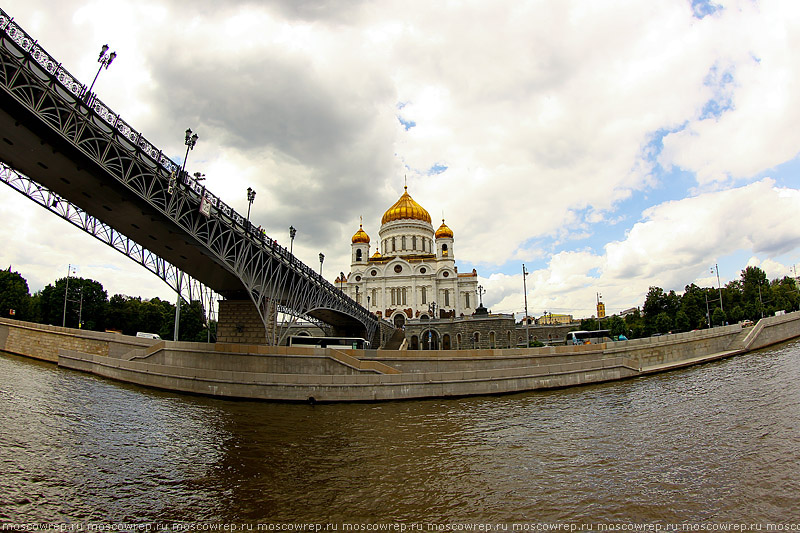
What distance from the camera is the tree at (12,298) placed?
2190 inches

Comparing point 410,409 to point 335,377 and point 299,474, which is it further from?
point 299,474

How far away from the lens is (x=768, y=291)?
66938mm

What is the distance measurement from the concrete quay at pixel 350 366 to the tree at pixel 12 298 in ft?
106

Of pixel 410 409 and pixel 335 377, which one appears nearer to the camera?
pixel 410 409

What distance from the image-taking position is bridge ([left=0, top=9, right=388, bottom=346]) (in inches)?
599

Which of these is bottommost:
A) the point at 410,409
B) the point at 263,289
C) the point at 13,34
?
the point at 410,409

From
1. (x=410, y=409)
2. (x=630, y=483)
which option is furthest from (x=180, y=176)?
(x=630, y=483)

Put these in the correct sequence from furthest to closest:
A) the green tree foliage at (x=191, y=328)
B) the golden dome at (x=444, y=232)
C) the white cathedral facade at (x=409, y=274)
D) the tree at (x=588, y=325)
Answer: the golden dome at (x=444, y=232)
the white cathedral facade at (x=409, y=274)
the tree at (x=588, y=325)
the green tree foliage at (x=191, y=328)

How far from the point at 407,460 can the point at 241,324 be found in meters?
23.1

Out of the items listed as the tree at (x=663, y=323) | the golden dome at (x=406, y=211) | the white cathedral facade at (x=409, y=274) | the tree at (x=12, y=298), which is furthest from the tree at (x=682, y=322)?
the tree at (x=12, y=298)

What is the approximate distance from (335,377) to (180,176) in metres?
12.8

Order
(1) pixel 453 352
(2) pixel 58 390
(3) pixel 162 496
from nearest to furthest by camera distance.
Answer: (3) pixel 162 496, (2) pixel 58 390, (1) pixel 453 352

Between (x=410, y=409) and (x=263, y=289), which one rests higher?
(x=263, y=289)

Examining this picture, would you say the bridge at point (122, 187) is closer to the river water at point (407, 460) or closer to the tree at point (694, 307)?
the river water at point (407, 460)
